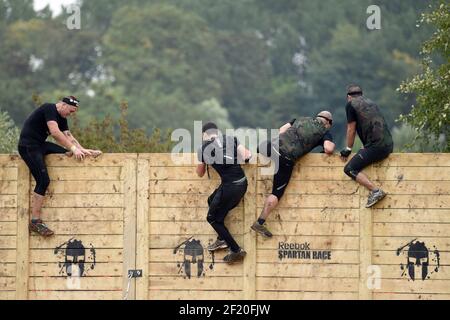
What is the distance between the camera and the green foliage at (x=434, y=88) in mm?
21344

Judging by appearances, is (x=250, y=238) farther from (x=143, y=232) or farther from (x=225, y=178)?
(x=143, y=232)

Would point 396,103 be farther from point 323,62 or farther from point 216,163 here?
point 216,163

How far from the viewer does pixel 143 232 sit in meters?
17.0

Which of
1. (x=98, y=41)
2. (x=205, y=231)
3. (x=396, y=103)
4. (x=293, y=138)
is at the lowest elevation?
(x=205, y=231)

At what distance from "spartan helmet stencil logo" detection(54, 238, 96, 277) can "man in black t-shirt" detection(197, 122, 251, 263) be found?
1829mm

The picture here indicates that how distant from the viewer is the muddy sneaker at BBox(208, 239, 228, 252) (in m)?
16.8

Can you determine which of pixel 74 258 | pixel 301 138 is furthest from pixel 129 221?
pixel 301 138

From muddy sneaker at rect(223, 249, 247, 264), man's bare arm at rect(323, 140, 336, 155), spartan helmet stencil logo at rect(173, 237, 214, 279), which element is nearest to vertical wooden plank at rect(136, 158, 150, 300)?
spartan helmet stencil logo at rect(173, 237, 214, 279)

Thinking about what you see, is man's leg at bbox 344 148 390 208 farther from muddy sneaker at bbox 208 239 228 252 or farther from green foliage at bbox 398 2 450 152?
green foliage at bbox 398 2 450 152

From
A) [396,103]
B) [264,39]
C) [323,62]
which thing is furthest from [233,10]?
[396,103]

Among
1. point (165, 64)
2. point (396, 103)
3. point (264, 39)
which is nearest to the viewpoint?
point (396, 103)

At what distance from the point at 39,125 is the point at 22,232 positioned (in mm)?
1511
